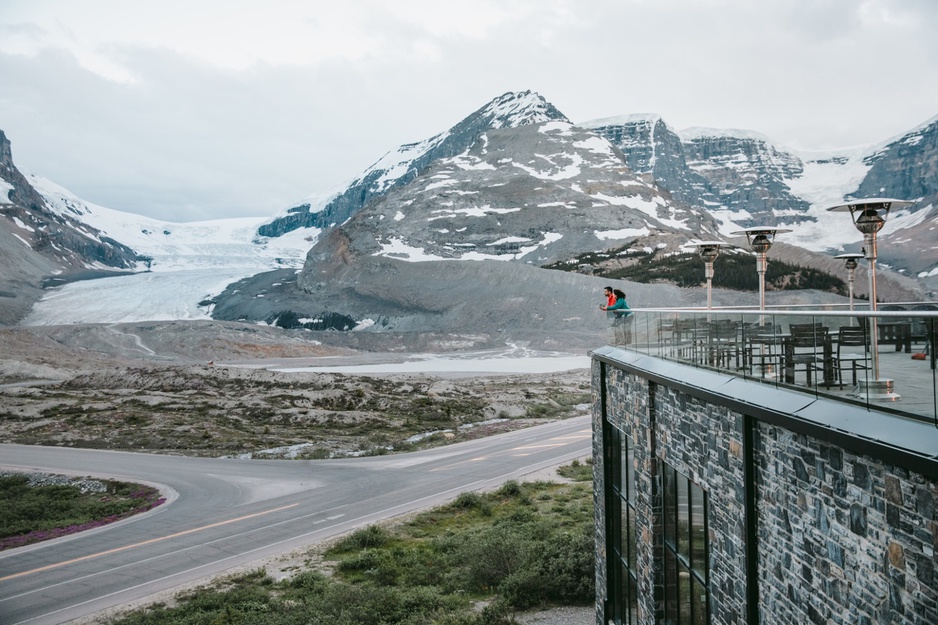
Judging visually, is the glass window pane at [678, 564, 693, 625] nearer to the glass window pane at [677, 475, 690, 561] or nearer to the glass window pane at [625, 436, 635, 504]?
the glass window pane at [677, 475, 690, 561]

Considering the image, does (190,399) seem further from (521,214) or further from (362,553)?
(521,214)

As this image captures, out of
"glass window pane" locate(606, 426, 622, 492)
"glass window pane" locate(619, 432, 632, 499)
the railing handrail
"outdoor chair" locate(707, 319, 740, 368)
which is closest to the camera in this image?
the railing handrail

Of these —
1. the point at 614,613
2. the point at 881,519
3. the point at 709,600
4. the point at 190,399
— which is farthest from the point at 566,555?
the point at 190,399

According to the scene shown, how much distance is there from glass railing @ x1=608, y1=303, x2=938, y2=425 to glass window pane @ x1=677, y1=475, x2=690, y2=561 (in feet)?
5.37

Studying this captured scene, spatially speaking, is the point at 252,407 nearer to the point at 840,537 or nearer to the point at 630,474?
the point at 630,474

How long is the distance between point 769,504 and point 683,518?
2.89 m

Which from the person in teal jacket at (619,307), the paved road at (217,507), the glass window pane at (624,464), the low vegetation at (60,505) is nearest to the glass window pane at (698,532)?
the glass window pane at (624,464)

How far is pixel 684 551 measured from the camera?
30.8ft

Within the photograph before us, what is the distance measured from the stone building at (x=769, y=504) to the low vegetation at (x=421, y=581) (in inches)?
238

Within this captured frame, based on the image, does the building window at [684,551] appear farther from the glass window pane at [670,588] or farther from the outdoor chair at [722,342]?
the outdoor chair at [722,342]

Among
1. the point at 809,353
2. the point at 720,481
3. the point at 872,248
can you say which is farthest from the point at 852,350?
the point at 872,248

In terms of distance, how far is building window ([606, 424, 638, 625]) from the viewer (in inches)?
472

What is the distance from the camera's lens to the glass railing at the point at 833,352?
5254mm

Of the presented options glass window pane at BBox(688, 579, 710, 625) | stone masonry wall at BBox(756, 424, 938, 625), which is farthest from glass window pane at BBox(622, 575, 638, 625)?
stone masonry wall at BBox(756, 424, 938, 625)
